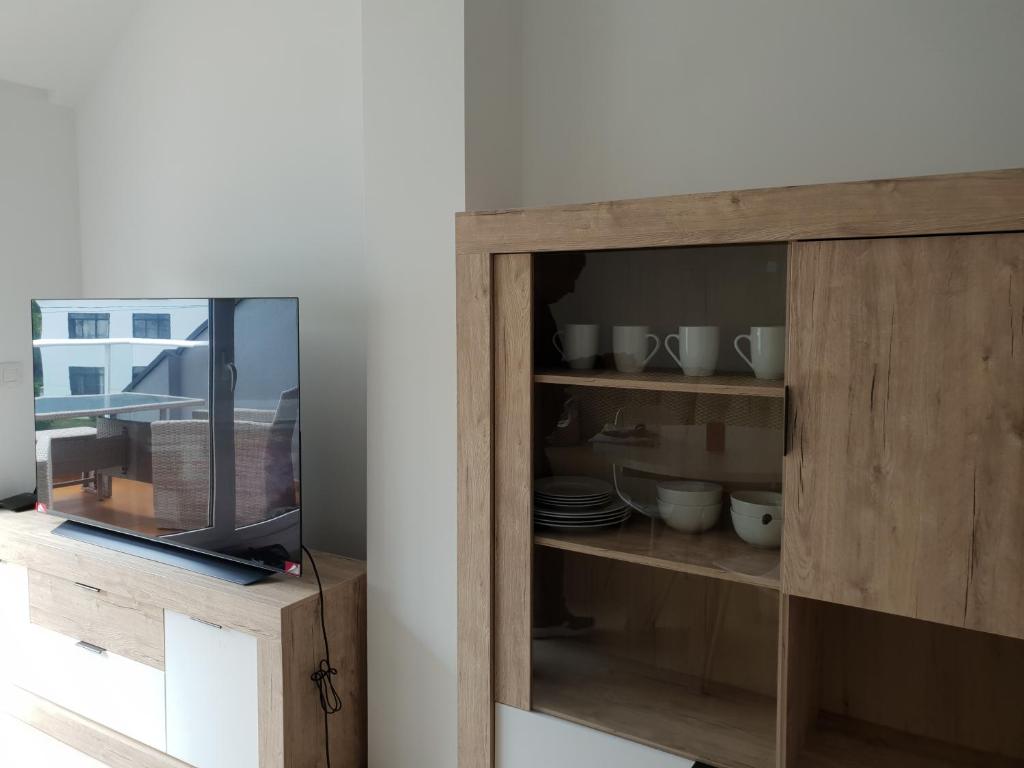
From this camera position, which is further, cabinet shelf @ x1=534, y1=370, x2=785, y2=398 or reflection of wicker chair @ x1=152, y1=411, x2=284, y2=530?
Answer: reflection of wicker chair @ x1=152, y1=411, x2=284, y2=530

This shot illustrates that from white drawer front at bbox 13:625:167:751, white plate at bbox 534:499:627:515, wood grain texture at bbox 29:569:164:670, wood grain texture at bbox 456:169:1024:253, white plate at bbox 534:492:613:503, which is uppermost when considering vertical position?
wood grain texture at bbox 456:169:1024:253

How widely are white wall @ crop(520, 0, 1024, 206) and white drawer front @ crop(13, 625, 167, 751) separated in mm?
1693

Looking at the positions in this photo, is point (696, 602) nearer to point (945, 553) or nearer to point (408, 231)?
point (945, 553)

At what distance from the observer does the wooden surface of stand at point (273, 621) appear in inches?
69.7

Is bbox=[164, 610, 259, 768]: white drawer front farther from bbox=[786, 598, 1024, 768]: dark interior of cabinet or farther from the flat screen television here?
bbox=[786, 598, 1024, 768]: dark interior of cabinet

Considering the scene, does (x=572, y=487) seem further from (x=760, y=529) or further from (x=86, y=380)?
(x=86, y=380)

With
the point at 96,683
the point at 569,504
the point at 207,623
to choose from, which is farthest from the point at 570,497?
the point at 96,683

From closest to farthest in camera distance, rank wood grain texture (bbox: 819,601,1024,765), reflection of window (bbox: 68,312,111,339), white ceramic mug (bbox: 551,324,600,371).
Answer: wood grain texture (bbox: 819,601,1024,765), white ceramic mug (bbox: 551,324,600,371), reflection of window (bbox: 68,312,111,339)

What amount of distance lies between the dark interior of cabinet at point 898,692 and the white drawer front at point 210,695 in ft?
4.11

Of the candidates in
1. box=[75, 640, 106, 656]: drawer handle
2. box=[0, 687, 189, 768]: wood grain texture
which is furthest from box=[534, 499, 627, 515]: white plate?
box=[75, 640, 106, 656]: drawer handle

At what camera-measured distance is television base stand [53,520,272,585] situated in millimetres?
1974

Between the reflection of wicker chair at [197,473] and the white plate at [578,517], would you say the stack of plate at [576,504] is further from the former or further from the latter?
the reflection of wicker chair at [197,473]

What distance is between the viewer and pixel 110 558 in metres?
2.13

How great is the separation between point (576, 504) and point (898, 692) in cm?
68
